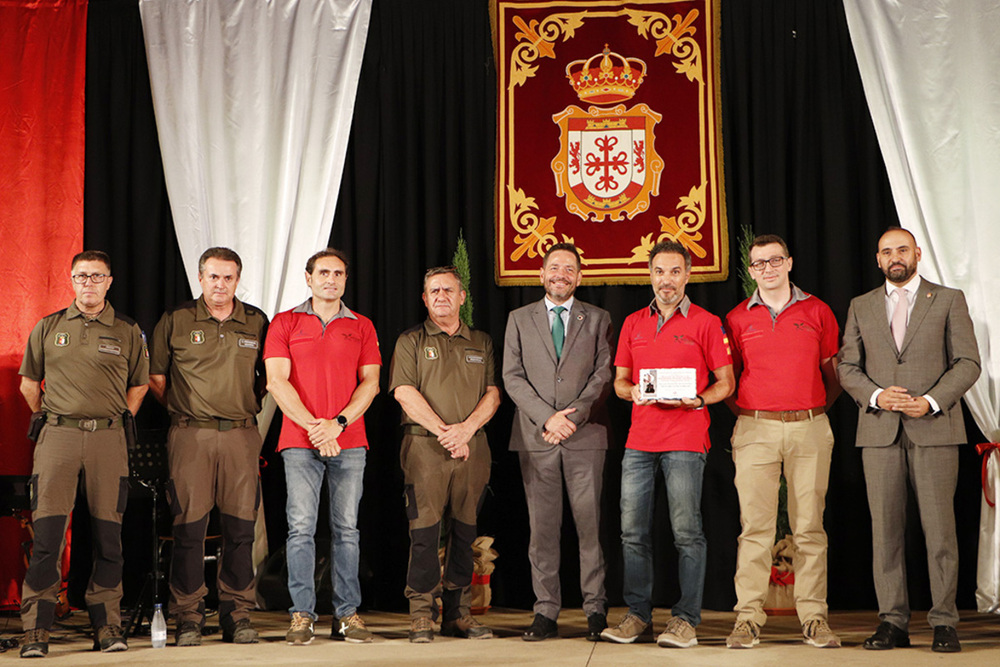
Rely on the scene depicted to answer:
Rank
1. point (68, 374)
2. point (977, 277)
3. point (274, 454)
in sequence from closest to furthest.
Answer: point (68, 374), point (977, 277), point (274, 454)

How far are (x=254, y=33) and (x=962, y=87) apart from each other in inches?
159

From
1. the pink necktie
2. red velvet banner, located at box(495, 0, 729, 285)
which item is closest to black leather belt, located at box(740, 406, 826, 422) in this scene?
the pink necktie

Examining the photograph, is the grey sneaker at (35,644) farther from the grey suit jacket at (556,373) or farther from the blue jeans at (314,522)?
the grey suit jacket at (556,373)

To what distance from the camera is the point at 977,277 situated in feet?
16.6

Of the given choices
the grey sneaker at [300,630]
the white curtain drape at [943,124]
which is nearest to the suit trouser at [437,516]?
the grey sneaker at [300,630]

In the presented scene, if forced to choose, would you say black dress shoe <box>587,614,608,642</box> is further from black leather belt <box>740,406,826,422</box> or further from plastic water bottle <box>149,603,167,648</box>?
plastic water bottle <box>149,603,167,648</box>

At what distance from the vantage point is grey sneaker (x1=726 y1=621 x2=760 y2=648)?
4031 mm

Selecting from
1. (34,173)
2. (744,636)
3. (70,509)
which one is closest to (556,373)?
(744,636)

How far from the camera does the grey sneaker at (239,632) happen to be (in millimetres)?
4230

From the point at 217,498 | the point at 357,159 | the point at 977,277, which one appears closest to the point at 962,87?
the point at 977,277

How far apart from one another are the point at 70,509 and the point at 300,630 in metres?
1.14

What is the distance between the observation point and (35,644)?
3988 mm

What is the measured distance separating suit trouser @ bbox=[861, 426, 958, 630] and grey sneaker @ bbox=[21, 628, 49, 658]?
11.6 ft

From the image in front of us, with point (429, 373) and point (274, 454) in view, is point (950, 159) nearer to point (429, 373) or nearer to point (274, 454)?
point (429, 373)
